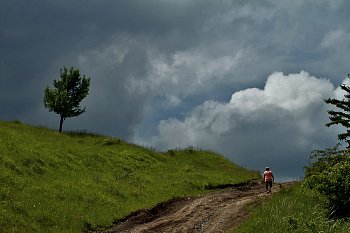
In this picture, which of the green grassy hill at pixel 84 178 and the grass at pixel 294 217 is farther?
the green grassy hill at pixel 84 178

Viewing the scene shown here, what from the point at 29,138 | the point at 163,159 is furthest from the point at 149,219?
the point at 163,159

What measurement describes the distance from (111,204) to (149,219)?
405 centimetres

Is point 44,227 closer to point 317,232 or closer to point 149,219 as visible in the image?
point 149,219

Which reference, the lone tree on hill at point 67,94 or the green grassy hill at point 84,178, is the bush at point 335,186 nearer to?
the green grassy hill at point 84,178

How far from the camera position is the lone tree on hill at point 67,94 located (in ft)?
198

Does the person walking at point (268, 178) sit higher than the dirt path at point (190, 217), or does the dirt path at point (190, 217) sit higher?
the person walking at point (268, 178)

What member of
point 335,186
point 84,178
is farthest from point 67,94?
point 335,186

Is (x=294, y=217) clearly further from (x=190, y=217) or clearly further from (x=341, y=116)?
(x=341, y=116)

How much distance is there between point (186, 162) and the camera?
52.2 m

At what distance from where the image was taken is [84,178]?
1382 inches

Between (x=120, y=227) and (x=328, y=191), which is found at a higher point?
(x=328, y=191)

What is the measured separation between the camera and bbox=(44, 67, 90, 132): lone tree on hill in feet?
198

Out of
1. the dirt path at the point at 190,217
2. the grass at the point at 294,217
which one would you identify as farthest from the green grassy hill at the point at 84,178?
the grass at the point at 294,217

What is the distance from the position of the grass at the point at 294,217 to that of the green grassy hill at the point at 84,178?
383 inches
